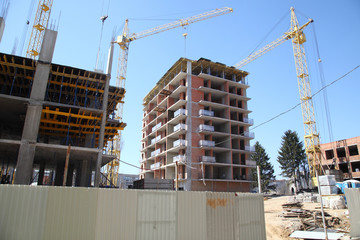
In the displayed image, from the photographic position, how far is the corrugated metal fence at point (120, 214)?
7.37m

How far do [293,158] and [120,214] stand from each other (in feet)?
205

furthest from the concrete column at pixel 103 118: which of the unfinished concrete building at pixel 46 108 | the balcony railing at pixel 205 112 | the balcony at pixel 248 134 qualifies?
the balcony at pixel 248 134

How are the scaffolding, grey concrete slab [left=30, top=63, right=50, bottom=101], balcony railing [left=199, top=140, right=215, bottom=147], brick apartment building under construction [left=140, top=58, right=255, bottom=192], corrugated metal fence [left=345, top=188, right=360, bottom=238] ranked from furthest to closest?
1. balcony railing [left=199, top=140, right=215, bottom=147]
2. brick apartment building under construction [left=140, top=58, right=255, bottom=192]
3. the scaffolding
4. grey concrete slab [left=30, top=63, right=50, bottom=101]
5. corrugated metal fence [left=345, top=188, right=360, bottom=238]

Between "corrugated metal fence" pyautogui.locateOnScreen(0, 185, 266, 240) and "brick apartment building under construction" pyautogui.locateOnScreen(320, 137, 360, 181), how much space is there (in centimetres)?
5098

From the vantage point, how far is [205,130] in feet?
142

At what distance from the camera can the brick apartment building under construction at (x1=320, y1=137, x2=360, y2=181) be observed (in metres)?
50.9

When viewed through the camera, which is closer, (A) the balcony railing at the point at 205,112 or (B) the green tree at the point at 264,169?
(A) the balcony railing at the point at 205,112

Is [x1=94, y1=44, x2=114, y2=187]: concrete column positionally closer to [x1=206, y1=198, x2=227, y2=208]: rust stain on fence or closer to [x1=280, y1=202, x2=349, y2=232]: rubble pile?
[x1=206, y1=198, x2=227, y2=208]: rust stain on fence

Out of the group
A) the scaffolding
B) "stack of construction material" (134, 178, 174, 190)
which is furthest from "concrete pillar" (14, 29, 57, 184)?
"stack of construction material" (134, 178, 174, 190)

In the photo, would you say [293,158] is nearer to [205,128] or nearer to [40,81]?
[205,128]

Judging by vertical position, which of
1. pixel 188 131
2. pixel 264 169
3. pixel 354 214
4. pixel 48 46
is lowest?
pixel 354 214

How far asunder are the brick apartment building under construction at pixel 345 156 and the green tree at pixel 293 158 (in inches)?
245

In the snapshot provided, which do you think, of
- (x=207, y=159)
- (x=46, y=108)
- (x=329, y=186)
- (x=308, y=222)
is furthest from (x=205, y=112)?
(x=46, y=108)

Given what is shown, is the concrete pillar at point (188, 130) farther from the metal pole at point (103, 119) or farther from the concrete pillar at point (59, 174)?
the metal pole at point (103, 119)
